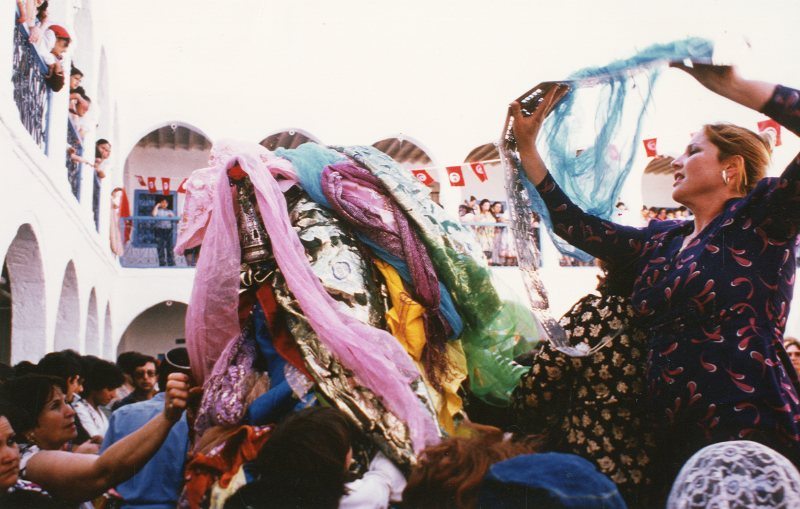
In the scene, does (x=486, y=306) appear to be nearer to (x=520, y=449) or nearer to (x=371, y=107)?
(x=520, y=449)

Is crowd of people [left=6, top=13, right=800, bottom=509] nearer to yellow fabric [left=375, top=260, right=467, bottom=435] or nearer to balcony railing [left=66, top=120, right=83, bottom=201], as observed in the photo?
yellow fabric [left=375, top=260, right=467, bottom=435]

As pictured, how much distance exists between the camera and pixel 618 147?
210cm

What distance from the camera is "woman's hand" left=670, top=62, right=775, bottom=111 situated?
1.71 m

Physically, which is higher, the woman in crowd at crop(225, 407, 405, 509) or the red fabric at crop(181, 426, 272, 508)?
the woman in crowd at crop(225, 407, 405, 509)

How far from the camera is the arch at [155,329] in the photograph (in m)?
15.5

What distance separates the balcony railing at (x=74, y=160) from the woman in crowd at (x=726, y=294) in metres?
7.63

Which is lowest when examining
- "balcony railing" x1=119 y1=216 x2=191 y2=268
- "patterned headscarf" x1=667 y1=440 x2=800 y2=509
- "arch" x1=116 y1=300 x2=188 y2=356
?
"arch" x1=116 y1=300 x2=188 y2=356

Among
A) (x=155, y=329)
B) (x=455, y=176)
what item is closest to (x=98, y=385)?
(x=455, y=176)

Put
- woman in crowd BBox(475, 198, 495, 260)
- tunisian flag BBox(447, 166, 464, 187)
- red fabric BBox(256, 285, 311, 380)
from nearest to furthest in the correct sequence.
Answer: red fabric BBox(256, 285, 311, 380) < tunisian flag BBox(447, 166, 464, 187) < woman in crowd BBox(475, 198, 495, 260)

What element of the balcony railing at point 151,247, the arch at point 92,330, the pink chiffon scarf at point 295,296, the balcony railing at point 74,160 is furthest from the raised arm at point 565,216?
the balcony railing at point 151,247

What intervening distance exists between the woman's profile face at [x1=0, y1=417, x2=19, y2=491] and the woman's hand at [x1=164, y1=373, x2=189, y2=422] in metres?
0.39

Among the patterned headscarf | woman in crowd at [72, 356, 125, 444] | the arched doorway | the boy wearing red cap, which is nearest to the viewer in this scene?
the patterned headscarf

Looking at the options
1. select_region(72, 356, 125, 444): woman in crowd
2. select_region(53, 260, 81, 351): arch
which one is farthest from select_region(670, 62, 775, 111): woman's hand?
select_region(53, 260, 81, 351): arch

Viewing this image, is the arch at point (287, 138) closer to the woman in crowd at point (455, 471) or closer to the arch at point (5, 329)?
the arch at point (5, 329)
